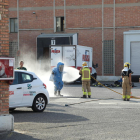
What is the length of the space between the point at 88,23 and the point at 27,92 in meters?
26.9

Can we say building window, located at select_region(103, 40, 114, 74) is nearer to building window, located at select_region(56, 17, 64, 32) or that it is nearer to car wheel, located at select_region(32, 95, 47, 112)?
building window, located at select_region(56, 17, 64, 32)

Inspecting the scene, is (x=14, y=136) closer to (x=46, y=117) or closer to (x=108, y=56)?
(x=46, y=117)

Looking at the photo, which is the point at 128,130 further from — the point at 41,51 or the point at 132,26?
the point at 132,26

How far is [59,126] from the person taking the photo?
999 cm

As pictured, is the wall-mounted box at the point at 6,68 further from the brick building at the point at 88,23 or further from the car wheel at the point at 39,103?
the brick building at the point at 88,23

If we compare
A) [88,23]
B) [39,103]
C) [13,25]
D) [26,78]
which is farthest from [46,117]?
[13,25]

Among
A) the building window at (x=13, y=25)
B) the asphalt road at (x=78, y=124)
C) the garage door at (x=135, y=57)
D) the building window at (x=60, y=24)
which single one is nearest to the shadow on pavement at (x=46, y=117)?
the asphalt road at (x=78, y=124)

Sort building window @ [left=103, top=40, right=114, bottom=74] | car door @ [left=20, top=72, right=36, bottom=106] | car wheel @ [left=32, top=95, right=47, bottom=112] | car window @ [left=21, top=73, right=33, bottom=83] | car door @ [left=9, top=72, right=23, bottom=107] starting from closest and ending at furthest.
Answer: car door @ [left=9, top=72, right=23, bottom=107] < car door @ [left=20, top=72, right=36, bottom=106] < car window @ [left=21, top=73, right=33, bottom=83] < car wheel @ [left=32, top=95, right=47, bottom=112] < building window @ [left=103, top=40, right=114, bottom=74]

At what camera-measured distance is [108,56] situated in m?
38.9

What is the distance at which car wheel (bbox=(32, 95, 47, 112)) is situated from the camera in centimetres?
1326

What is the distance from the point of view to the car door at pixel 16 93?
41.0 feet

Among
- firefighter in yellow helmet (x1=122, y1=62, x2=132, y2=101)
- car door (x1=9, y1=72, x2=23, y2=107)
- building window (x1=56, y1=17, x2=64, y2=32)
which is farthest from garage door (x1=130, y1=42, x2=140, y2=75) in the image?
car door (x1=9, y1=72, x2=23, y2=107)

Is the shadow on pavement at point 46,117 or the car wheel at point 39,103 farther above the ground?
the car wheel at point 39,103

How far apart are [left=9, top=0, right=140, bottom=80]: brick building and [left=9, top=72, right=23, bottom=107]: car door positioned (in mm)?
26513
